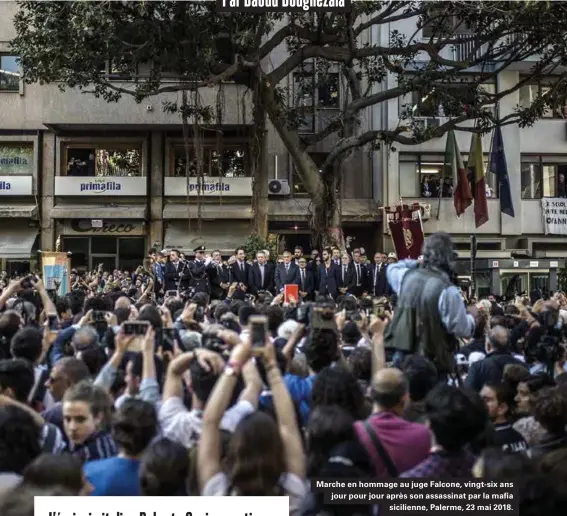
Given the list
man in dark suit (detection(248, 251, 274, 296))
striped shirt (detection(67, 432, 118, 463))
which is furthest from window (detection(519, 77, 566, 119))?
striped shirt (detection(67, 432, 118, 463))

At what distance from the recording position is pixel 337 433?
10.9 feet

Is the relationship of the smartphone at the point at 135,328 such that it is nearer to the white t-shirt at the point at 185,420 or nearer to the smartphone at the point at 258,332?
the white t-shirt at the point at 185,420

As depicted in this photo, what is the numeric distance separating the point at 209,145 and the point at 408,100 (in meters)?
6.82

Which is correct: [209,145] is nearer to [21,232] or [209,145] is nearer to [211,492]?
[21,232]

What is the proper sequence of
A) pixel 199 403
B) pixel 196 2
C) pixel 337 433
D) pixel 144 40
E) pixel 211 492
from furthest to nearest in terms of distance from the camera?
pixel 144 40, pixel 196 2, pixel 199 403, pixel 337 433, pixel 211 492

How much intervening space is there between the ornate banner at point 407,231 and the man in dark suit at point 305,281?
7986 millimetres

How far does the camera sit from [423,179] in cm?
2506

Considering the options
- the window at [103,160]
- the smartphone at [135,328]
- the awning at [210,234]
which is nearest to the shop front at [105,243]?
the awning at [210,234]

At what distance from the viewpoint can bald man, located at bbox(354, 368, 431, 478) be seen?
341cm

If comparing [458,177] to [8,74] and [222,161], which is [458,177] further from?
[8,74]

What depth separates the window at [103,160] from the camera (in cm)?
2470

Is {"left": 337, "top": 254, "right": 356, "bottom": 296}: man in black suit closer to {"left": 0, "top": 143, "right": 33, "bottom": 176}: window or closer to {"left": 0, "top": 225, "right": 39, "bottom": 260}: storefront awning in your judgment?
{"left": 0, "top": 225, "right": 39, "bottom": 260}: storefront awning

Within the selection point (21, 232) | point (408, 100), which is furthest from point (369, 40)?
point (21, 232)

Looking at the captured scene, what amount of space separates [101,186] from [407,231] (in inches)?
387
